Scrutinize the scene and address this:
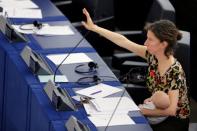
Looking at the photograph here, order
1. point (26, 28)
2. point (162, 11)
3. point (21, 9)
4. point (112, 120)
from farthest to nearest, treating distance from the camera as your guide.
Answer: point (21, 9) < point (26, 28) < point (162, 11) < point (112, 120)

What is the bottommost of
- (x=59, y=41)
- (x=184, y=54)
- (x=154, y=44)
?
(x=59, y=41)

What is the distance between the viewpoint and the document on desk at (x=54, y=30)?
5129 mm

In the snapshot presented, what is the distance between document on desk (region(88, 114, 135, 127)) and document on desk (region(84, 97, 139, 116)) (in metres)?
0.05

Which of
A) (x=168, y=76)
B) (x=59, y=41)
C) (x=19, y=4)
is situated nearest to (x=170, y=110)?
(x=168, y=76)

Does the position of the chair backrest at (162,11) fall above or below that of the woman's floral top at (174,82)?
above

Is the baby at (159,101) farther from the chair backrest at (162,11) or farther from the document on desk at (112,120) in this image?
the chair backrest at (162,11)

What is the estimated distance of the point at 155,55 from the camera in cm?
421

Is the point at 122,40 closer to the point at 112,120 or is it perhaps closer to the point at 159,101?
the point at 159,101

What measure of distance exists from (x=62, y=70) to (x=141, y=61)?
113 cm

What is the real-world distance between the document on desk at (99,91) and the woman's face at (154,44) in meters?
0.36

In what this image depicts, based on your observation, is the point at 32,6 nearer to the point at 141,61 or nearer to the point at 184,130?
the point at 141,61

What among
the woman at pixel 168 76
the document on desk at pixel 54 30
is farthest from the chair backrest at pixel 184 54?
the document on desk at pixel 54 30

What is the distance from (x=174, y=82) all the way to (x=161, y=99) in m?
0.21

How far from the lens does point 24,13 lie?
222 inches
